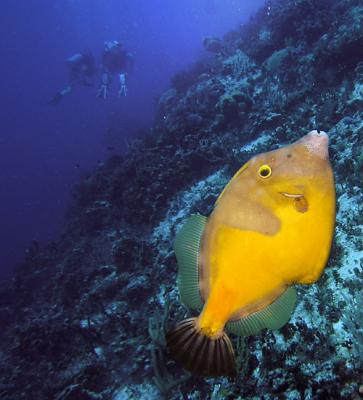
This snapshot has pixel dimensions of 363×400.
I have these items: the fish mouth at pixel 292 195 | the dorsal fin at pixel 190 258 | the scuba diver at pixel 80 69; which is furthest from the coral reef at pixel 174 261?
the scuba diver at pixel 80 69

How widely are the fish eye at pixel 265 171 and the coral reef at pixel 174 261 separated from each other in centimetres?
224

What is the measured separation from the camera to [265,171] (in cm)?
135

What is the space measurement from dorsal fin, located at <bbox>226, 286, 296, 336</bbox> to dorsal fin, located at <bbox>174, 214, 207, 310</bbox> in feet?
0.60

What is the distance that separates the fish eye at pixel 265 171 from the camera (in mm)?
1350

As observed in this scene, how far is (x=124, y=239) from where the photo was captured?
305 inches

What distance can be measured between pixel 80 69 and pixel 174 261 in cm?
2094

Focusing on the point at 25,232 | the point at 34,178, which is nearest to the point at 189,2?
the point at 34,178

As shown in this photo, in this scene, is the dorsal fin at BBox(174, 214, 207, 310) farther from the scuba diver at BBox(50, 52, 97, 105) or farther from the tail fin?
the scuba diver at BBox(50, 52, 97, 105)

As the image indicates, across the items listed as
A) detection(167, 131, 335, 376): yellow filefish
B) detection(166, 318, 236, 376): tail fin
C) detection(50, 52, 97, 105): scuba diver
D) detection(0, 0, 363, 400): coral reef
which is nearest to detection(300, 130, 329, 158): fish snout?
detection(167, 131, 335, 376): yellow filefish

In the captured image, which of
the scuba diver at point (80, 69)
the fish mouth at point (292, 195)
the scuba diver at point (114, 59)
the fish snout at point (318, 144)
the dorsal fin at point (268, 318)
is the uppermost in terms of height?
the scuba diver at point (80, 69)

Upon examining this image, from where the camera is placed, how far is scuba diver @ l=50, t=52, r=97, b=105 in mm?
22859

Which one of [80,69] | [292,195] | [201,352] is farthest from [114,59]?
[201,352]

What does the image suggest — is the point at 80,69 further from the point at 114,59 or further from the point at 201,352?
the point at 201,352

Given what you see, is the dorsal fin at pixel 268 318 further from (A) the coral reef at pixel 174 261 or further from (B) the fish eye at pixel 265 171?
(A) the coral reef at pixel 174 261
